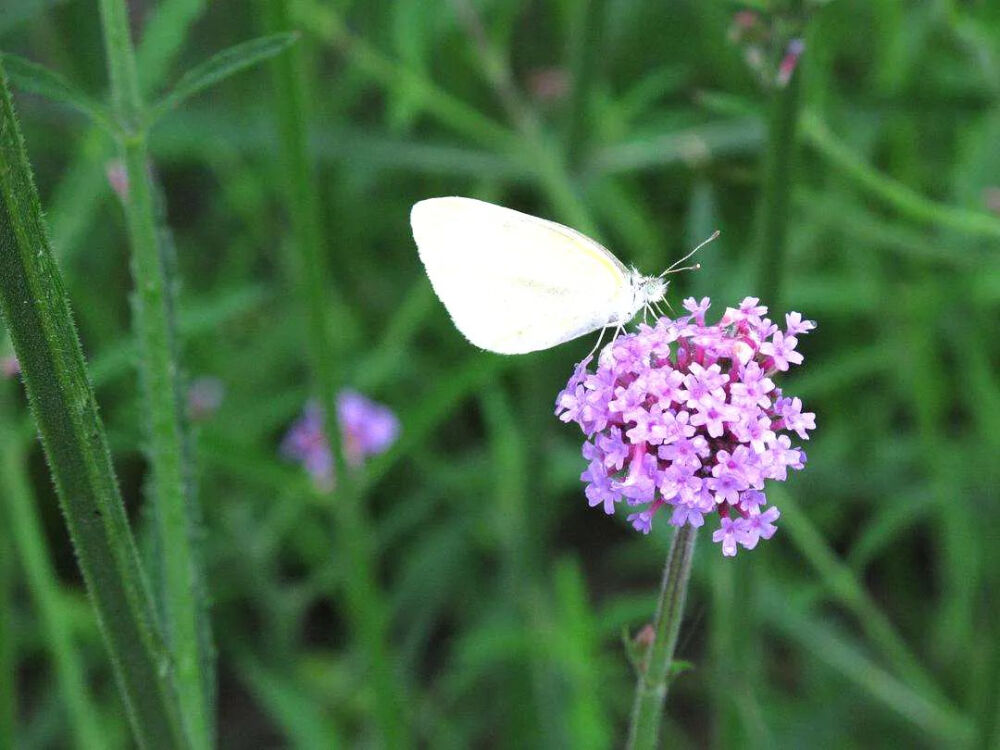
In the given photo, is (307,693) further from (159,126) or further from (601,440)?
(601,440)

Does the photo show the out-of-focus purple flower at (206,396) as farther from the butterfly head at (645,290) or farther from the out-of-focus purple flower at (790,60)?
the out-of-focus purple flower at (790,60)

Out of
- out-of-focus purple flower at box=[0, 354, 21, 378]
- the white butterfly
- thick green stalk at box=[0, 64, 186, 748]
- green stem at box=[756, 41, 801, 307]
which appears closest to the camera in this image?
thick green stalk at box=[0, 64, 186, 748]

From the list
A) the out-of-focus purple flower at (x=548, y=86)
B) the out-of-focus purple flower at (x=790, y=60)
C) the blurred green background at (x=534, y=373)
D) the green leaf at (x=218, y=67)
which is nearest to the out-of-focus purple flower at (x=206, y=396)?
the blurred green background at (x=534, y=373)

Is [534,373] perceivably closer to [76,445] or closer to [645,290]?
[645,290]

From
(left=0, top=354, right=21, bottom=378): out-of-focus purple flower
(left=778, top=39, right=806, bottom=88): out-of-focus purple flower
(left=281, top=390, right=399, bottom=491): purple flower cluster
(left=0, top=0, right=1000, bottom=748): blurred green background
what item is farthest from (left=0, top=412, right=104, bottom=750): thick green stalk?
(left=778, top=39, right=806, bottom=88): out-of-focus purple flower

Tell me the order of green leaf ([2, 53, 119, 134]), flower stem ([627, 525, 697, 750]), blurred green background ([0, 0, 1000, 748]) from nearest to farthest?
1. flower stem ([627, 525, 697, 750])
2. green leaf ([2, 53, 119, 134])
3. blurred green background ([0, 0, 1000, 748])

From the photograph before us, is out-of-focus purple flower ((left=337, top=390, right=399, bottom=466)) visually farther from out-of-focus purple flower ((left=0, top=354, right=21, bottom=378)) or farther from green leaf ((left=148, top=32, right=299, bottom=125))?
green leaf ((left=148, top=32, right=299, bottom=125))

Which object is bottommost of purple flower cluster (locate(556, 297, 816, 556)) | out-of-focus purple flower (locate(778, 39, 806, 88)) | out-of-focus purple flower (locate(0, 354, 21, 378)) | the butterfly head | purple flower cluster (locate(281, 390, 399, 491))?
purple flower cluster (locate(556, 297, 816, 556))
